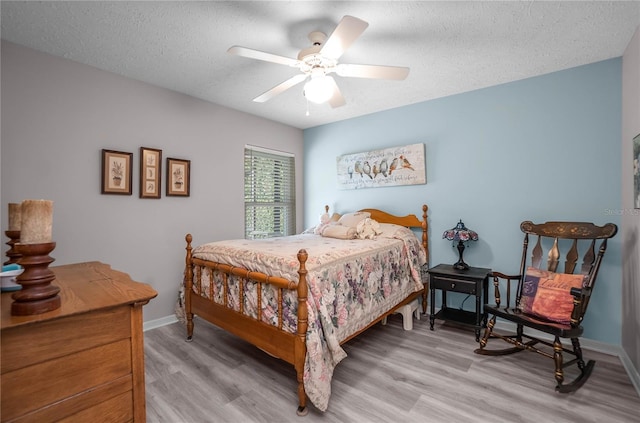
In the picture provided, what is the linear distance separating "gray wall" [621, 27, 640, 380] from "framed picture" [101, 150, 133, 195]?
423 centimetres

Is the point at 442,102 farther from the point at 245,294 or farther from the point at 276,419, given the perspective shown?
the point at 276,419

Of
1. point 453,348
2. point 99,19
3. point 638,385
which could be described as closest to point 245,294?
point 453,348

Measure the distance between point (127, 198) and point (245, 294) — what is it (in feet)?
5.49

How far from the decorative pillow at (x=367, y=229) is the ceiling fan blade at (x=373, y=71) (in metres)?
1.60

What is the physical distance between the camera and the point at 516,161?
296cm

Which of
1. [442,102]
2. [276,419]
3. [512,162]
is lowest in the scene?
[276,419]

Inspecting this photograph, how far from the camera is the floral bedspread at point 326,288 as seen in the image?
184 cm

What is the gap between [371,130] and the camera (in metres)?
3.98

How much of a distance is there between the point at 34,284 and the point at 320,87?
6.01 feet

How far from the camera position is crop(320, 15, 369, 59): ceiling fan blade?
5.20 ft

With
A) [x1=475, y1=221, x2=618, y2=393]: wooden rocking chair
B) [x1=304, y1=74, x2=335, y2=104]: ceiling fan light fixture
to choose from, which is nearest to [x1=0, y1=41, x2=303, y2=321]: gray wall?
[x1=304, y1=74, x2=335, y2=104]: ceiling fan light fixture

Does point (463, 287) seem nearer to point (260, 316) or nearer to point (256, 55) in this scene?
point (260, 316)

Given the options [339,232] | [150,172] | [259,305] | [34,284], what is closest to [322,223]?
[339,232]

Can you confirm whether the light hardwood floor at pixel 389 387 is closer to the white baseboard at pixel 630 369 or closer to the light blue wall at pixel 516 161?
the white baseboard at pixel 630 369
